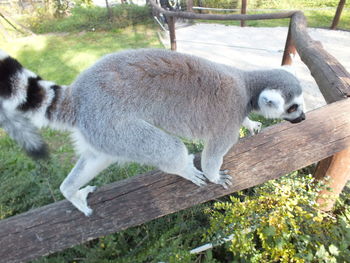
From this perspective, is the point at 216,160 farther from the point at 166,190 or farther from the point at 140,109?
the point at 140,109

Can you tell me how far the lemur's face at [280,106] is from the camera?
2.11 m

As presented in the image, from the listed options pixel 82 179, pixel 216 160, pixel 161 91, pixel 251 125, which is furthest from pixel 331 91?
pixel 82 179

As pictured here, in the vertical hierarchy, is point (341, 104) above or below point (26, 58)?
above

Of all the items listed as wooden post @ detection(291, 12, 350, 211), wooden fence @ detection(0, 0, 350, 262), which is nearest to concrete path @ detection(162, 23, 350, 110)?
wooden post @ detection(291, 12, 350, 211)

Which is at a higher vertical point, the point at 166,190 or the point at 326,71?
the point at 326,71

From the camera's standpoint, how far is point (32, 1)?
39.2ft

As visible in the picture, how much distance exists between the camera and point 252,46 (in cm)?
834

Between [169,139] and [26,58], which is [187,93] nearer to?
[169,139]

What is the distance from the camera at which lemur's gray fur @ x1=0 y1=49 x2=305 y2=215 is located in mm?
1899

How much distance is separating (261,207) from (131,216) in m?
1.11

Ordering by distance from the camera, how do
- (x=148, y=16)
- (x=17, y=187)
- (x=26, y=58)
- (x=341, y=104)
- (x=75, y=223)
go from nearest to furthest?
(x=75, y=223)
(x=341, y=104)
(x=17, y=187)
(x=26, y=58)
(x=148, y=16)

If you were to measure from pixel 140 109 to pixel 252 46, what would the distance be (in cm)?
740

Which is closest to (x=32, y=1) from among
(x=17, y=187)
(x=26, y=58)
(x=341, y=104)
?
(x=26, y=58)

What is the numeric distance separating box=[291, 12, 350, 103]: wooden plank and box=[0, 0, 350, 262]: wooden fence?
0.06 m
